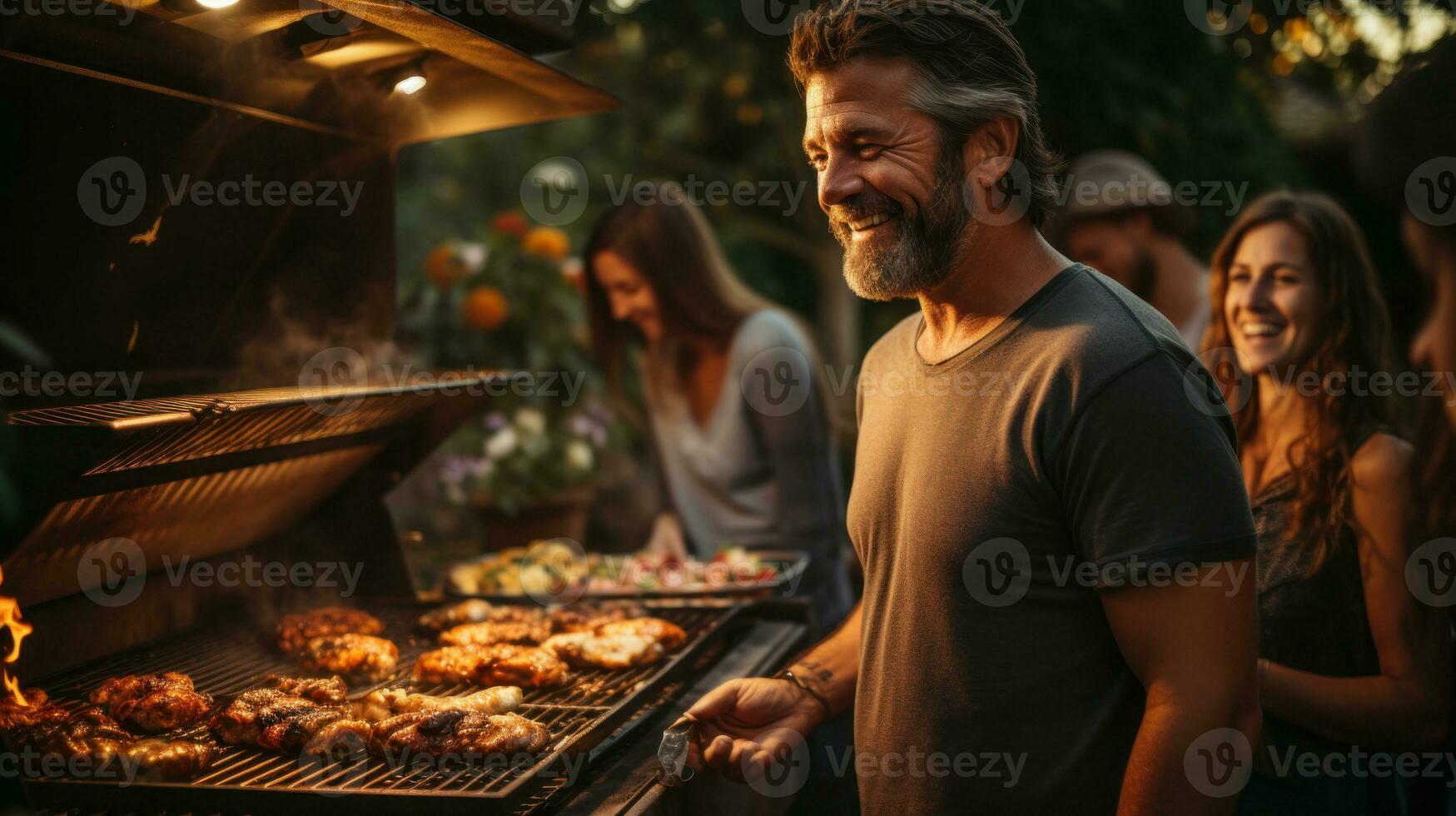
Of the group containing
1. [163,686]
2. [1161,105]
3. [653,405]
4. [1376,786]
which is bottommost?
[1376,786]

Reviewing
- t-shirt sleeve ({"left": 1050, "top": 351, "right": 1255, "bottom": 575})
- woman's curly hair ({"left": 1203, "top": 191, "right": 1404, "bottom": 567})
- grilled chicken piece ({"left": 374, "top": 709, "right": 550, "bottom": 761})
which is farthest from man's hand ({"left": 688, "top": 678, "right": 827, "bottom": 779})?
woman's curly hair ({"left": 1203, "top": 191, "right": 1404, "bottom": 567})

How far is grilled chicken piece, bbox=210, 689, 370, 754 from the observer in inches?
89.3

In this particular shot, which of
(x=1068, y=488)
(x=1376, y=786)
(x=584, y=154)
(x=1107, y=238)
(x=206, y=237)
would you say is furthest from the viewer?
(x=584, y=154)

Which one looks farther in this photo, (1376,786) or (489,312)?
(489,312)

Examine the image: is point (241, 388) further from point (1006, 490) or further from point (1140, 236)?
point (1140, 236)

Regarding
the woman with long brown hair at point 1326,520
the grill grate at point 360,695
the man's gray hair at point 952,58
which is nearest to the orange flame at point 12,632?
the grill grate at point 360,695

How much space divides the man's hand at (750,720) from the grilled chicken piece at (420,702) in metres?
0.50

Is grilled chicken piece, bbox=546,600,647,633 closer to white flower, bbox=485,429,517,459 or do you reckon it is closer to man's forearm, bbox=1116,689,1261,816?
man's forearm, bbox=1116,689,1261,816

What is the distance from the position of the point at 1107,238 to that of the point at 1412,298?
2718 mm

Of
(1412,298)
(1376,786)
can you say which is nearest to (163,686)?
(1376,786)

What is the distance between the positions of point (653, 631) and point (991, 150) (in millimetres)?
1702

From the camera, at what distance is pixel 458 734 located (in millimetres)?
2229

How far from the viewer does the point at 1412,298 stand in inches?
235

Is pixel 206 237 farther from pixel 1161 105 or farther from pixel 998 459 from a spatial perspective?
pixel 1161 105
